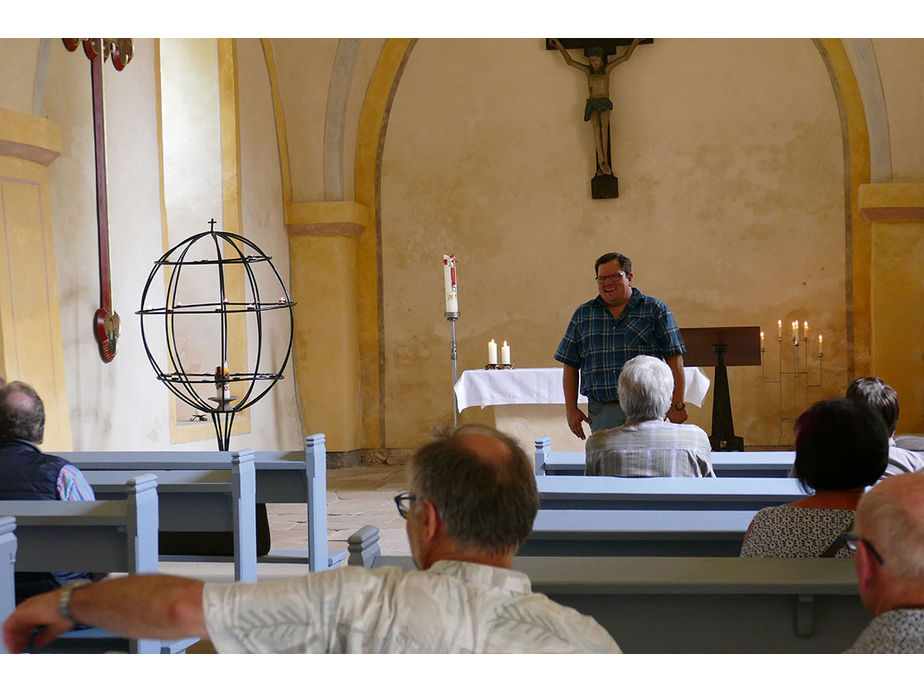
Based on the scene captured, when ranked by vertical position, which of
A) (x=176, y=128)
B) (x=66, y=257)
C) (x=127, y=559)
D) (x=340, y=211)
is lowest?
(x=127, y=559)

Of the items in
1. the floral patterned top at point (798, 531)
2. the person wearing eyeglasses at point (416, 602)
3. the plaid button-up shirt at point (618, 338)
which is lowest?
the floral patterned top at point (798, 531)

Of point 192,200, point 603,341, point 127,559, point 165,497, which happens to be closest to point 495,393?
point 603,341

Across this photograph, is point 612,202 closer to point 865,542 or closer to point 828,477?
point 828,477

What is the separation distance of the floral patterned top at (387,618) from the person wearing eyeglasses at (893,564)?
1.32 feet

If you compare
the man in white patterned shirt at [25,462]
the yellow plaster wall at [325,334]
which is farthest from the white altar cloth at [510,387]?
the man in white patterned shirt at [25,462]

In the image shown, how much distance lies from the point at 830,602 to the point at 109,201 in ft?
19.4

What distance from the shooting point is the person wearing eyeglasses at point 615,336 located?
15.6 ft

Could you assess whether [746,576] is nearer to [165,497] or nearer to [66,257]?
[165,497]

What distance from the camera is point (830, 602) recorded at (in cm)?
194

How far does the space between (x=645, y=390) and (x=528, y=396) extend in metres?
3.74

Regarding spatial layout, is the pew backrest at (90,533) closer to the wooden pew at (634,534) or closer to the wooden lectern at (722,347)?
the wooden pew at (634,534)

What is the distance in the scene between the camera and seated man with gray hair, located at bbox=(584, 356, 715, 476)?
3.52 meters

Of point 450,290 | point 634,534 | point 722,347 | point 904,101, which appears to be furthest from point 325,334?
point 634,534

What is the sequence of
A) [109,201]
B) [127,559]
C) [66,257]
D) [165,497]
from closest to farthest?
[127,559] < [165,497] < [66,257] < [109,201]
